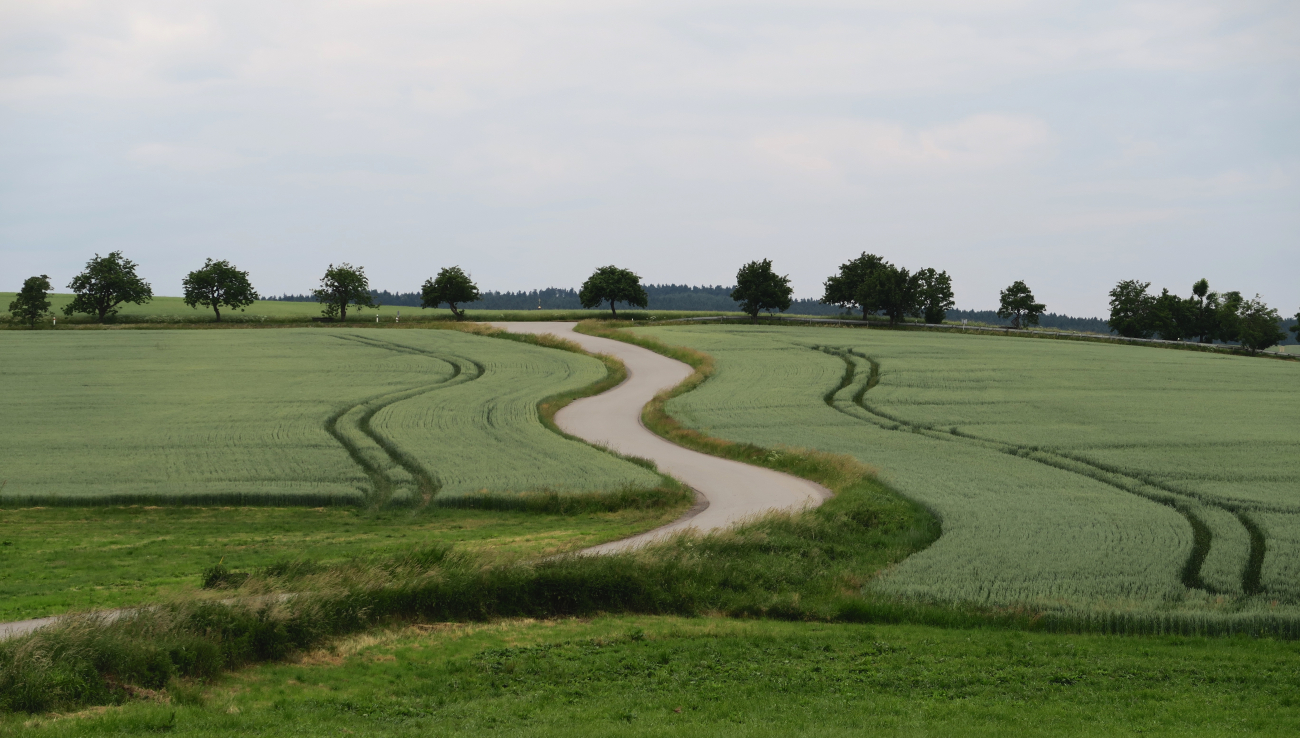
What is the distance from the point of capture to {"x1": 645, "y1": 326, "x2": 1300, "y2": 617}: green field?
65.9 ft

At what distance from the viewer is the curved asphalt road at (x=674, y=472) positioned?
25844 mm

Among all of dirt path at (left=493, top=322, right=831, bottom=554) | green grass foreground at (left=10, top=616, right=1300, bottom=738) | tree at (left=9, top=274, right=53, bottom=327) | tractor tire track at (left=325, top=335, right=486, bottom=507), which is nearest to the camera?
green grass foreground at (left=10, top=616, right=1300, bottom=738)

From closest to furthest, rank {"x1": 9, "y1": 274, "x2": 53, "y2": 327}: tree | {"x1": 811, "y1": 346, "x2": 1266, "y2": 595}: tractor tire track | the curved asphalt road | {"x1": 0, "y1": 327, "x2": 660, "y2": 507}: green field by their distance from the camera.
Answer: {"x1": 811, "y1": 346, "x2": 1266, "y2": 595}: tractor tire track
the curved asphalt road
{"x1": 0, "y1": 327, "x2": 660, "y2": 507}: green field
{"x1": 9, "y1": 274, "x2": 53, "y2": 327}: tree

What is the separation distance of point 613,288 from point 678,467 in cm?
9056

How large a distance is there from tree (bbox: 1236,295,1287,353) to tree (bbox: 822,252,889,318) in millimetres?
46345

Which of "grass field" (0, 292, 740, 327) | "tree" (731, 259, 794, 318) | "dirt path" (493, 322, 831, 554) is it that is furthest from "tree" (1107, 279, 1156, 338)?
"dirt path" (493, 322, 831, 554)

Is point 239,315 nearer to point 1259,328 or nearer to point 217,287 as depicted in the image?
point 217,287

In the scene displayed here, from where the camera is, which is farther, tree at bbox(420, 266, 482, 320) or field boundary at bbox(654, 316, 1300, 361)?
tree at bbox(420, 266, 482, 320)

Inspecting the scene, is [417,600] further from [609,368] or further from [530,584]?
[609,368]

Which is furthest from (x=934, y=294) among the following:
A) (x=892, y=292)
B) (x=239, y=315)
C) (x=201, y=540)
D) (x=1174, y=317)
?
(x=201, y=540)

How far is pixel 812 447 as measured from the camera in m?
36.6

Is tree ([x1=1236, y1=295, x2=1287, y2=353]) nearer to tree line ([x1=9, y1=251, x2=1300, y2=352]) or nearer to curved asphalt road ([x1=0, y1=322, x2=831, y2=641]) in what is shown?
tree line ([x1=9, y1=251, x2=1300, y2=352])

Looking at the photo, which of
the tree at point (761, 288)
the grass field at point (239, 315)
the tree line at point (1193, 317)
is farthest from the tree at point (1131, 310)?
the grass field at point (239, 315)

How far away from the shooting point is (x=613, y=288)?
124m
